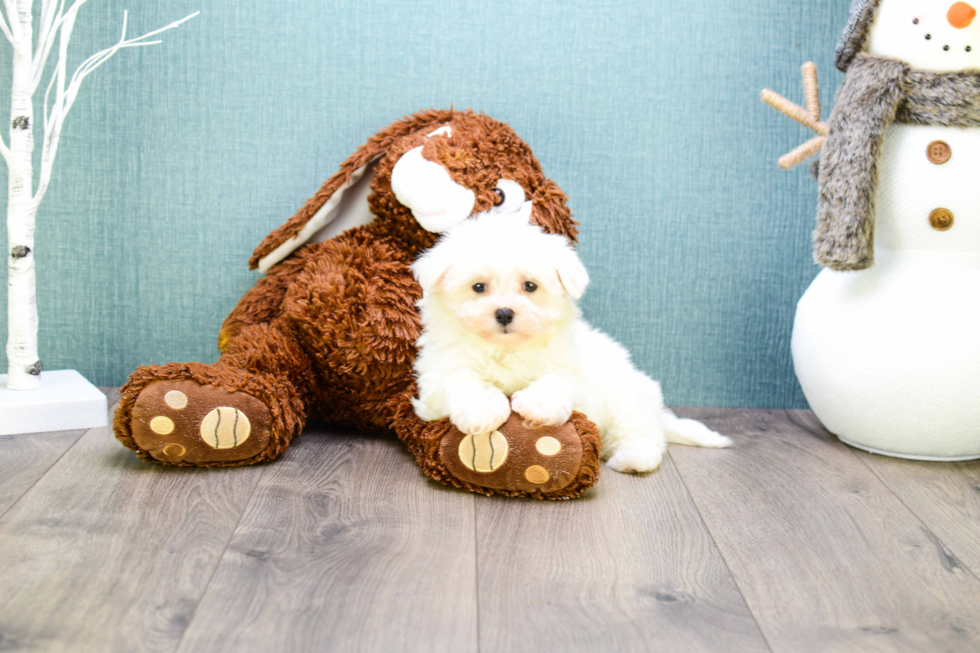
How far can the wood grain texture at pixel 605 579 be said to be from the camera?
0.96 metres

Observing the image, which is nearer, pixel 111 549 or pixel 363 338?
pixel 111 549

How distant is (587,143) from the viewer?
1.86 metres

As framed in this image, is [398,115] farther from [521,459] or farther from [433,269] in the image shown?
[521,459]

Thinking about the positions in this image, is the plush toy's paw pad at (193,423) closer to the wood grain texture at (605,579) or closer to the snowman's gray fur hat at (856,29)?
the wood grain texture at (605,579)

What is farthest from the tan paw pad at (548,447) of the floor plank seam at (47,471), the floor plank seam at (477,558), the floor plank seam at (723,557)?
the floor plank seam at (47,471)

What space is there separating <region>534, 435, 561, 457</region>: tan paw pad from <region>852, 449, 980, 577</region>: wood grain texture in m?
0.57

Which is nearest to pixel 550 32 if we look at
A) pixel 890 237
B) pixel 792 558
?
pixel 890 237

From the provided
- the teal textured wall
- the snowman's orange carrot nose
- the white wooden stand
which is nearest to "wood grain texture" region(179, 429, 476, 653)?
the white wooden stand

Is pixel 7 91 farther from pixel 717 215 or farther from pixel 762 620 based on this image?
pixel 762 620

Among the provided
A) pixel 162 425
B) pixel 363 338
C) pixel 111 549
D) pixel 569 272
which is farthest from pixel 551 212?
pixel 111 549

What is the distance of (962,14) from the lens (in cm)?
145

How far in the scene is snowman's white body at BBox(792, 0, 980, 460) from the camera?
1.50m

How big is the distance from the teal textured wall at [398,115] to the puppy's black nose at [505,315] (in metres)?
0.64

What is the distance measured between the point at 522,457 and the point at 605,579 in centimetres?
27
